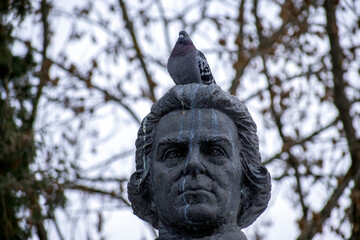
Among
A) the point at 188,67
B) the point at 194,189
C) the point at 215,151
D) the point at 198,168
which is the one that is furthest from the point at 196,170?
the point at 188,67

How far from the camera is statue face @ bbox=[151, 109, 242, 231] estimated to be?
16.6 ft

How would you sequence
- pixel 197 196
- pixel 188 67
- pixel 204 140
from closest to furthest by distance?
1. pixel 197 196
2. pixel 204 140
3. pixel 188 67

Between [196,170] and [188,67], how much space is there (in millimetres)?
1053

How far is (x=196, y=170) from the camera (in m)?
5.10

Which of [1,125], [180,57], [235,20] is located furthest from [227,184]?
[235,20]

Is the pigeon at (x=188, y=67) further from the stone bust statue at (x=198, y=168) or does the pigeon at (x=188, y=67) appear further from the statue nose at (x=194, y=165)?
the statue nose at (x=194, y=165)

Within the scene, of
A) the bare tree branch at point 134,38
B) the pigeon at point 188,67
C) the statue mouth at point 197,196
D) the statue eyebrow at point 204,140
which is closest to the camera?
the statue mouth at point 197,196

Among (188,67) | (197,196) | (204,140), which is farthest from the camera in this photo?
(188,67)

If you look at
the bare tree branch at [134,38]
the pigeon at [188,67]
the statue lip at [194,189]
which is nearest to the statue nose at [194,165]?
the statue lip at [194,189]

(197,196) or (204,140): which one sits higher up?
(204,140)

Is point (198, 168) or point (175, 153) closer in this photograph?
point (198, 168)

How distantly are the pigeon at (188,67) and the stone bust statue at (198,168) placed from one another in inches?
12.8

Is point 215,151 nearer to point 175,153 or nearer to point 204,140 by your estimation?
point 204,140

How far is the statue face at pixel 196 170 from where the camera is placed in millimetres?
5070
